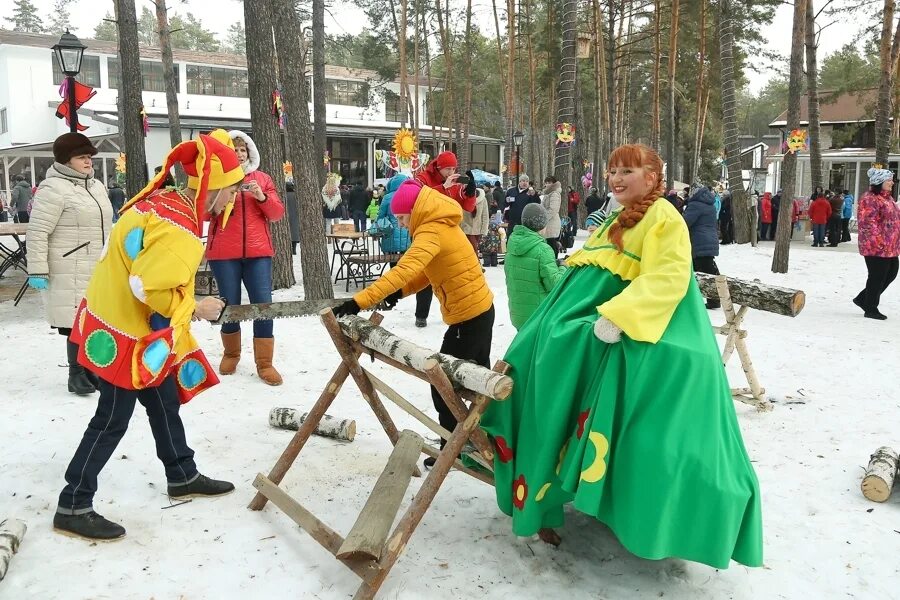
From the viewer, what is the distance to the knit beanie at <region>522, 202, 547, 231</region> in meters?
5.75

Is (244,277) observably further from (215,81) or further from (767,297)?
(215,81)

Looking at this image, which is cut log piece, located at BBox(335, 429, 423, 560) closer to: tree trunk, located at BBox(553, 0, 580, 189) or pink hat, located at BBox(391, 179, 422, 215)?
pink hat, located at BBox(391, 179, 422, 215)

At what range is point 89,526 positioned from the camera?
11.3 ft

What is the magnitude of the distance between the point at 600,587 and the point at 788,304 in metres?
2.90

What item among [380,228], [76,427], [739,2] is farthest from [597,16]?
[76,427]

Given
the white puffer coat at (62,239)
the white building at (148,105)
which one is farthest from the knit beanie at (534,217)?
the white building at (148,105)

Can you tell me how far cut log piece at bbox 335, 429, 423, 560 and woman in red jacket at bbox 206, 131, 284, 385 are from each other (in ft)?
7.79

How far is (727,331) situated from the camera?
5707 mm

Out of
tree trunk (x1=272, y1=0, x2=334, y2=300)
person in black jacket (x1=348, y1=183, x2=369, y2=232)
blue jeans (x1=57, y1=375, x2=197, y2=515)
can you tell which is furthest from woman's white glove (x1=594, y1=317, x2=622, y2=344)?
person in black jacket (x1=348, y1=183, x2=369, y2=232)

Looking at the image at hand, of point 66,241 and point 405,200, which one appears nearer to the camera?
point 405,200

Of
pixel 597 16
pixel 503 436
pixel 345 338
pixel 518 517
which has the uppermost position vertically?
pixel 597 16

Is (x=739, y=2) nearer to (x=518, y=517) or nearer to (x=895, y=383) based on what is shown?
(x=895, y=383)

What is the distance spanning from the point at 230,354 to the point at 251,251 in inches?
39.1

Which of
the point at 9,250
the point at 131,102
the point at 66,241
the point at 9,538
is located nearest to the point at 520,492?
the point at 9,538
